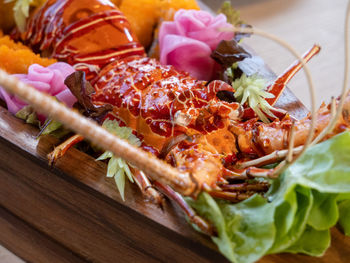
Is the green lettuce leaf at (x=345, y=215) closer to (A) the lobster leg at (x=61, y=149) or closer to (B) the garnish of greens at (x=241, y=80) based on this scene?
(B) the garnish of greens at (x=241, y=80)

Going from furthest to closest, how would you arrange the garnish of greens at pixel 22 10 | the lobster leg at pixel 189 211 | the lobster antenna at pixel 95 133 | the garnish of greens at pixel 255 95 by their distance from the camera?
the garnish of greens at pixel 22 10
the garnish of greens at pixel 255 95
the lobster leg at pixel 189 211
the lobster antenna at pixel 95 133

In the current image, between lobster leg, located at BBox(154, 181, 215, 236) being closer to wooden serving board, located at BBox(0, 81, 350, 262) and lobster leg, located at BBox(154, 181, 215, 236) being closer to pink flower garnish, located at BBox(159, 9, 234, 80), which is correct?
wooden serving board, located at BBox(0, 81, 350, 262)

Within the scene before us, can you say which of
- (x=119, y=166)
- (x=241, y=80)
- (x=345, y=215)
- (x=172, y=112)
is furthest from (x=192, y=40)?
(x=345, y=215)

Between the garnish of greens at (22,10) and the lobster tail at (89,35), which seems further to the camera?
the garnish of greens at (22,10)

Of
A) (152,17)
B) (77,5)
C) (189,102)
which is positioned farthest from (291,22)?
(189,102)

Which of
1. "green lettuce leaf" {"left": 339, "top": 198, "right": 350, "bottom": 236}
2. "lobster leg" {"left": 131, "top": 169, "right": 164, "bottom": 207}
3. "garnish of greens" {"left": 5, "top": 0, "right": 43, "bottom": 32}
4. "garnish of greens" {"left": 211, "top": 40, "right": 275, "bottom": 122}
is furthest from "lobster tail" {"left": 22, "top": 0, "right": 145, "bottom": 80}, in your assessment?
"green lettuce leaf" {"left": 339, "top": 198, "right": 350, "bottom": 236}

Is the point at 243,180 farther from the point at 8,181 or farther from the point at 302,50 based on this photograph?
the point at 302,50

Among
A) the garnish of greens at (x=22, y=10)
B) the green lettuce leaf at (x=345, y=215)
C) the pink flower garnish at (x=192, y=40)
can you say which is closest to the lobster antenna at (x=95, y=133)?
the green lettuce leaf at (x=345, y=215)

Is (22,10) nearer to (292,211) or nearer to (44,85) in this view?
(44,85)
